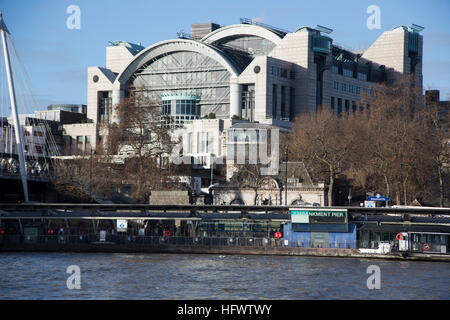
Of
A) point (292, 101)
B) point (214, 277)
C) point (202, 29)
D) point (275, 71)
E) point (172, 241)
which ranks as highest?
point (202, 29)

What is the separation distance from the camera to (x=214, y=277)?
57.0 metres

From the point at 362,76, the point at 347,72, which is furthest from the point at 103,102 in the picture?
the point at 362,76

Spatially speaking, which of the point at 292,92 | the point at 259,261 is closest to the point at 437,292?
the point at 259,261

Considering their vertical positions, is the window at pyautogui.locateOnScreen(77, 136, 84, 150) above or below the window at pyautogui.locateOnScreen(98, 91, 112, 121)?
below

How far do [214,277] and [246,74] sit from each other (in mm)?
100185

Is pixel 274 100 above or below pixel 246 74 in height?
below

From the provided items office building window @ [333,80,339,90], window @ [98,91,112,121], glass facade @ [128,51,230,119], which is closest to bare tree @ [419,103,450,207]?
office building window @ [333,80,339,90]

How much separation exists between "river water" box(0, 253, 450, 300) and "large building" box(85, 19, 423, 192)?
7315cm

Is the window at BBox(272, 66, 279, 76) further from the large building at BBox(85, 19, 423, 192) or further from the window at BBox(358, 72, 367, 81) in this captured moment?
the window at BBox(358, 72, 367, 81)

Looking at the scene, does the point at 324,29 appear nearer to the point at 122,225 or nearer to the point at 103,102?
the point at 103,102

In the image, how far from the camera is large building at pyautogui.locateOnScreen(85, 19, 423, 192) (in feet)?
504

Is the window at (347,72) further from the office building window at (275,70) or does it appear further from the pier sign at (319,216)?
the pier sign at (319,216)

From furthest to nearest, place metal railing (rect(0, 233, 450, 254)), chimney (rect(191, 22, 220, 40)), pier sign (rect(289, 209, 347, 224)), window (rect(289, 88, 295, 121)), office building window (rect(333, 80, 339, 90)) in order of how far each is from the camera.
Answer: chimney (rect(191, 22, 220, 40))
office building window (rect(333, 80, 339, 90))
window (rect(289, 88, 295, 121))
pier sign (rect(289, 209, 347, 224))
metal railing (rect(0, 233, 450, 254))

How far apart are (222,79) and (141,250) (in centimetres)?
8982
